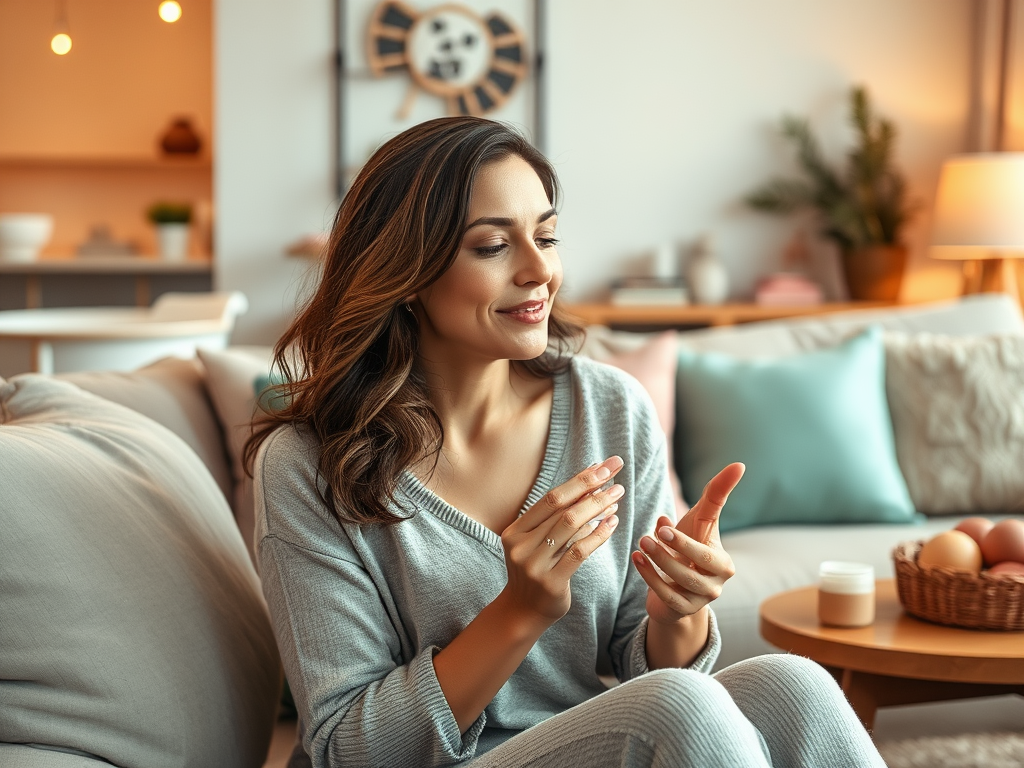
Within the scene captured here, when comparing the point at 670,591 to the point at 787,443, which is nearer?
the point at 670,591

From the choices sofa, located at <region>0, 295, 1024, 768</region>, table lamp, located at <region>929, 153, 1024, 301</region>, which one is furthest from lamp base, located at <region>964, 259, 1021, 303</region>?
sofa, located at <region>0, 295, 1024, 768</region>

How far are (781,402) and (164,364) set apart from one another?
1.33 m

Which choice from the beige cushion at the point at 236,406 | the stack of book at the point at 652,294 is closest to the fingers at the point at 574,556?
the beige cushion at the point at 236,406

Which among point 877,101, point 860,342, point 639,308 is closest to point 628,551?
point 860,342

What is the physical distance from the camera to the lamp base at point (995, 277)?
405 cm

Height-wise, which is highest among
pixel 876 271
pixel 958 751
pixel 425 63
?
pixel 425 63

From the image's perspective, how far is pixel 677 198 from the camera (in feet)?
15.6

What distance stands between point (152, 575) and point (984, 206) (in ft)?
11.1

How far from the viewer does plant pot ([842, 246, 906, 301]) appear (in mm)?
4551

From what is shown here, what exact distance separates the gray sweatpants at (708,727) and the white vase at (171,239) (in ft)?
13.9

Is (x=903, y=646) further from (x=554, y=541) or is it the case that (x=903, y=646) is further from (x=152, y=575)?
(x=152, y=575)

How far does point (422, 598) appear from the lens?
129cm

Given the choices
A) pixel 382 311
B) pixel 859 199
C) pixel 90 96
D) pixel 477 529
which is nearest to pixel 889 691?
pixel 477 529

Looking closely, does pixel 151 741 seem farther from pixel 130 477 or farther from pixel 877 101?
pixel 877 101
